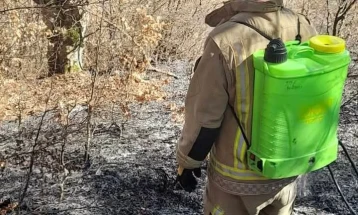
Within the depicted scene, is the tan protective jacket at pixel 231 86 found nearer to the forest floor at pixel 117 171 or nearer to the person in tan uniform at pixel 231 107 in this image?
the person in tan uniform at pixel 231 107

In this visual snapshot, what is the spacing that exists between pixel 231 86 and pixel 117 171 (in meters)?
2.19

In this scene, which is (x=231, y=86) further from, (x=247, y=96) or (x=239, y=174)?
(x=239, y=174)

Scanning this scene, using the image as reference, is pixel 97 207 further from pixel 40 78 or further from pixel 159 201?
pixel 40 78

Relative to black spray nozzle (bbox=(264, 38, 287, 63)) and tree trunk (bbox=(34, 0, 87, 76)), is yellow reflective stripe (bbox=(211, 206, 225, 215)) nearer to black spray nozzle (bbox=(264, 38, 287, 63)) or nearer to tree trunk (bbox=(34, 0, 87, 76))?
black spray nozzle (bbox=(264, 38, 287, 63))

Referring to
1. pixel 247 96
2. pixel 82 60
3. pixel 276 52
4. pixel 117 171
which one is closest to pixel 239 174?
pixel 247 96

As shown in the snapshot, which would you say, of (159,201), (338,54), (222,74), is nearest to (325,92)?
(338,54)

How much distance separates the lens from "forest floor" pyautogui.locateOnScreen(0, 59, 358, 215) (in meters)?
3.67

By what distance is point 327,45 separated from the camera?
2.07 metres

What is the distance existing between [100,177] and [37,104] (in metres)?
1.61

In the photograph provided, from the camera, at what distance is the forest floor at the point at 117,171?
3672mm

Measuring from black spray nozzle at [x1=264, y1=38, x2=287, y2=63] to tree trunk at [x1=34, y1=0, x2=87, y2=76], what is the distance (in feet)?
9.40

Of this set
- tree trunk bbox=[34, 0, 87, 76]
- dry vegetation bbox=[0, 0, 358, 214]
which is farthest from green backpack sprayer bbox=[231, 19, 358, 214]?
tree trunk bbox=[34, 0, 87, 76]

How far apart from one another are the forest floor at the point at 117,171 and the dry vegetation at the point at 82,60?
7 cm

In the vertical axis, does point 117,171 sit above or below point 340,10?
below
